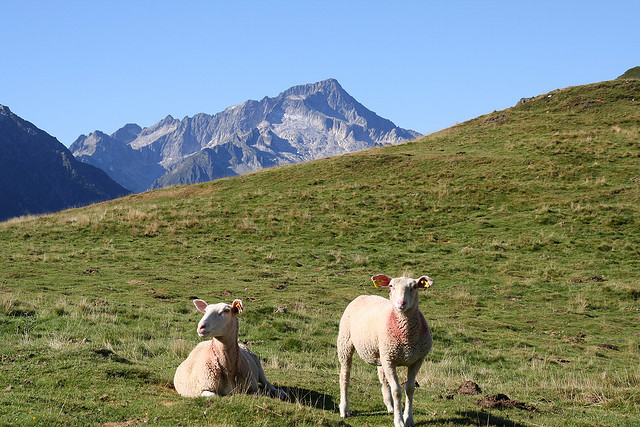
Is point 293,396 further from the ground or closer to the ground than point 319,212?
closer to the ground

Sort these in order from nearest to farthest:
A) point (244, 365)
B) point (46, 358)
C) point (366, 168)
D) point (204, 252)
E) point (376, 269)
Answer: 1. point (244, 365)
2. point (46, 358)
3. point (376, 269)
4. point (204, 252)
5. point (366, 168)

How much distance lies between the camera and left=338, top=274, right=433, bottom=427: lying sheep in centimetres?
835

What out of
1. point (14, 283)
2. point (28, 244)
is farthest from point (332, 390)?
point (28, 244)

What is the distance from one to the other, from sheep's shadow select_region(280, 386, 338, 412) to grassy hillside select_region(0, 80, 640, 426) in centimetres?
6

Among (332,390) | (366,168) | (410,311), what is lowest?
(332,390)

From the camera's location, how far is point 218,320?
9.27 meters

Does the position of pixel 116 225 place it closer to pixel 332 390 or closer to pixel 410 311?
pixel 332 390

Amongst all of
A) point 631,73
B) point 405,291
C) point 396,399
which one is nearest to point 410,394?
point 396,399

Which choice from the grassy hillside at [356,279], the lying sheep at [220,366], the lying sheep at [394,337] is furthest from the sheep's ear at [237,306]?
the lying sheep at [394,337]

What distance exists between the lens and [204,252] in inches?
1292

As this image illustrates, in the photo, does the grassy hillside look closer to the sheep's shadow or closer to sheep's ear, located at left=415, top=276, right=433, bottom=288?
the sheep's shadow

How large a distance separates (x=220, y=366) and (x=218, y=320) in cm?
110

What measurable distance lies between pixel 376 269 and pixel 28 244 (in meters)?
22.7

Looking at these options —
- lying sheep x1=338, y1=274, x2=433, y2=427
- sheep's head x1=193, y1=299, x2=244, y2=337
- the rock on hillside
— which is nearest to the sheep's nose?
lying sheep x1=338, y1=274, x2=433, y2=427
